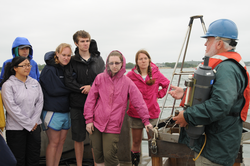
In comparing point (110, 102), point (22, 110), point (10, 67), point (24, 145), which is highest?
point (10, 67)

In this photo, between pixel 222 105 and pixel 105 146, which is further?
pixel 105 146

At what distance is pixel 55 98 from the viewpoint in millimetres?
3326

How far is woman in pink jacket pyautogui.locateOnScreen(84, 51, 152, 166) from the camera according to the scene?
285 centimetres

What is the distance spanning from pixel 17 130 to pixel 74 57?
1.25 m

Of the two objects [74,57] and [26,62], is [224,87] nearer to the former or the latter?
[74,57]

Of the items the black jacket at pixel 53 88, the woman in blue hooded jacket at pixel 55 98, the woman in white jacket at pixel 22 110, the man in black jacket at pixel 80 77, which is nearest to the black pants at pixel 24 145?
the woman in white jacket at pixel 22 110

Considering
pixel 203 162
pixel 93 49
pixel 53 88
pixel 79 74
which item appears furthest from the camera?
pixel 93 49

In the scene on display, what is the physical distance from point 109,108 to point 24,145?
1271 mm

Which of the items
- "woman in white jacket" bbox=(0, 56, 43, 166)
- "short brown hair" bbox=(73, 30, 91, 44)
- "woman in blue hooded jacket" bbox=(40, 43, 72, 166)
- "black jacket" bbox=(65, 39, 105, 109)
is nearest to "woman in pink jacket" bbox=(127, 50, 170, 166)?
"black jacket" bbox=(65, 39, 105, 109)

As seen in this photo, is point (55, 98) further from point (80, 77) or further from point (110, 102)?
point (110, 102)

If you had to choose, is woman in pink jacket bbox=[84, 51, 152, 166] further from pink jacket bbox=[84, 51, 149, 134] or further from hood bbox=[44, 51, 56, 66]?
hood bbox=[44, 51, 56, 66]

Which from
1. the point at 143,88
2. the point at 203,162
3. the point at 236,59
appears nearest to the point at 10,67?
the point at 143,88

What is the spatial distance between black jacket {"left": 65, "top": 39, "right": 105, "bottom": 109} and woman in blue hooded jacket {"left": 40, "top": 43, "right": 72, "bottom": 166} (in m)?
0.09

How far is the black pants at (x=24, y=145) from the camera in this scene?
119 inches
